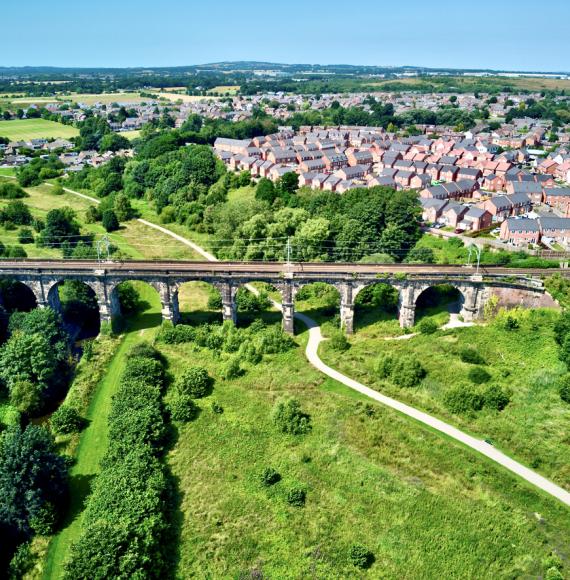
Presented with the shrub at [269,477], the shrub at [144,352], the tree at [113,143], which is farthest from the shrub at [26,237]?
the tree at [113,143]

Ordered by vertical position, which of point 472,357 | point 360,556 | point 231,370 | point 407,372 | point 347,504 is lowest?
point 360,556

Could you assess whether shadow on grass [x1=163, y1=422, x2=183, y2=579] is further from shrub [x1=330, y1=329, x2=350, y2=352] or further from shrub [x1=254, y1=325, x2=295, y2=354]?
shrub [x1=330, y1=329, x2=350, y2=352]

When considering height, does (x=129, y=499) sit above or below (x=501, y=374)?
below

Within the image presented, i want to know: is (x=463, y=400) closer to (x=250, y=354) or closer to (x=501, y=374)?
(x=501, y=374)

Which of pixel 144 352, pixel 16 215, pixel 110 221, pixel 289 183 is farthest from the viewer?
pixel 289 183

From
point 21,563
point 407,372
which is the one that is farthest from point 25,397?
point 407,372

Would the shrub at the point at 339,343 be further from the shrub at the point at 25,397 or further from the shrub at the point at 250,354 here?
the shrub at the point at 25,397
